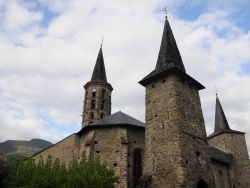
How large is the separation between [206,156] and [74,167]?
945 centimetres

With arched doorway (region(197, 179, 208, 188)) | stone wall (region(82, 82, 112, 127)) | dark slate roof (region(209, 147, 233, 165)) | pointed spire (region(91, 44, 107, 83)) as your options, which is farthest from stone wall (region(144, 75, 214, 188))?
pointed spire (region(91, 44, 107, 83))

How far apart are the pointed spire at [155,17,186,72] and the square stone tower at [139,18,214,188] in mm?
94

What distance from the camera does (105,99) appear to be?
40812 millimetres

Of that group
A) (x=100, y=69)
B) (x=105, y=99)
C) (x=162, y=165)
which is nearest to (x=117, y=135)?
(x=162, y=165)

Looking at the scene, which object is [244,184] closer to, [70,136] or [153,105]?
[153,105]

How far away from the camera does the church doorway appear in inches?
840

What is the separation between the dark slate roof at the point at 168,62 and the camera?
67.7 feet

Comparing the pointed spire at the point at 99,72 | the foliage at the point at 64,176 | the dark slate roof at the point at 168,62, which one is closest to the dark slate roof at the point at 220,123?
the dark slate roof at the point at 168,62

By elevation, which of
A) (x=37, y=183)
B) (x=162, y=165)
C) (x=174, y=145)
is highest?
(x=174, y=145)

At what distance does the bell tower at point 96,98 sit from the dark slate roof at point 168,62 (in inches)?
719

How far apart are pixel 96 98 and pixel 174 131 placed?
23274 mm

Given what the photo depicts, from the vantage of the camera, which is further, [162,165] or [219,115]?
[219,115]

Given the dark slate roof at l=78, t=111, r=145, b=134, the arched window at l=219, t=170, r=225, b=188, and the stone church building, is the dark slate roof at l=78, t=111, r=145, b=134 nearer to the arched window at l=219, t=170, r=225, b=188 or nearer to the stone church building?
the stone church building

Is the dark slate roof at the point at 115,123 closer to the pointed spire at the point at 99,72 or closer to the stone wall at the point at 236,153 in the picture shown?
the stone wall at the point at 236,153
